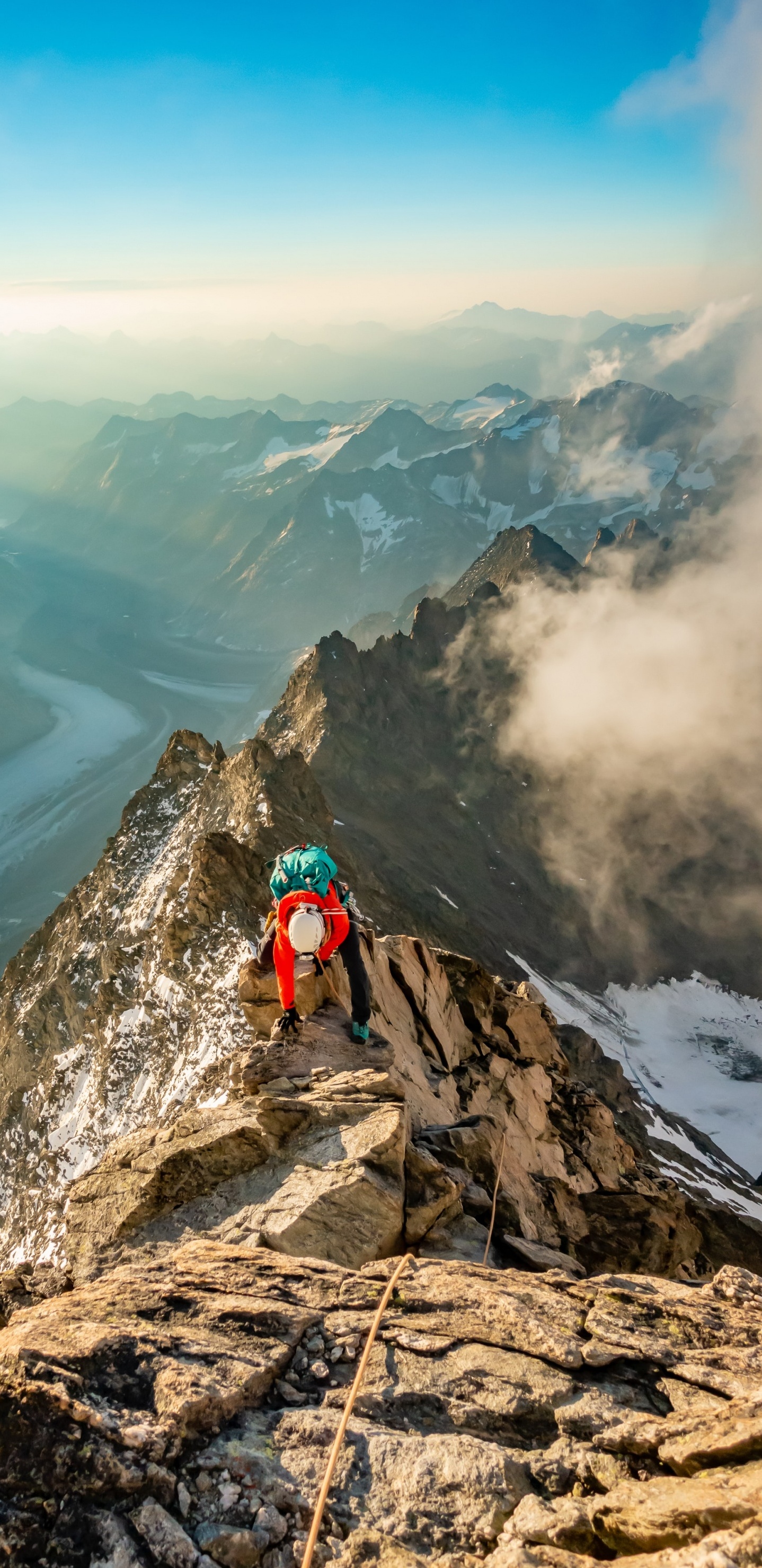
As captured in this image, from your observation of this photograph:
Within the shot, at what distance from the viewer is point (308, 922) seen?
11.4m

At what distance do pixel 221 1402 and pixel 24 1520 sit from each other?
1562 millimetres

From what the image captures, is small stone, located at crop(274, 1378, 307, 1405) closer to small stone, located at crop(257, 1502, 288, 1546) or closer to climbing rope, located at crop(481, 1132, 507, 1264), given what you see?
small stone, located at crop(257, 1502, 288, 1546)

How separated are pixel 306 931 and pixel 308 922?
0.13 m

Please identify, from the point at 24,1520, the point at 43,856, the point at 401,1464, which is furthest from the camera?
the point at 43,856

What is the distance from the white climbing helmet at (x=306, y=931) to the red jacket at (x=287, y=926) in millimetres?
522

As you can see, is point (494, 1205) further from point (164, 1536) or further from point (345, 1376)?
point (164, 1536)

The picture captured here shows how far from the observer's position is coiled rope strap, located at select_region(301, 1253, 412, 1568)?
554 cm

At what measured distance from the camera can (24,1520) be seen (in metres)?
5.41

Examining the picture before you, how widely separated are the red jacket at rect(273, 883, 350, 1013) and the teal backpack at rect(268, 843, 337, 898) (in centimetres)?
12

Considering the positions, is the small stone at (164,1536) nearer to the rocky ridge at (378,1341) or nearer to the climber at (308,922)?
the rocky ridge at (378,1341)

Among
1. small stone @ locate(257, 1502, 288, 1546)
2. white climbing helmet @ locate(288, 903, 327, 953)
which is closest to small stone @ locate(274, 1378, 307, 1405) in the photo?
small stone @ locate(257, 1502, 288, 1546)

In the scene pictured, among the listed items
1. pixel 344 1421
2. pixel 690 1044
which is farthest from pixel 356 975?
pixel 690 1044

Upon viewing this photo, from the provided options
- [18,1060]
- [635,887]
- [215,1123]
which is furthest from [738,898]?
[215,1123]

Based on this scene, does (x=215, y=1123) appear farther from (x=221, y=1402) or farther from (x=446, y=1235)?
(x=221, y=1402)
